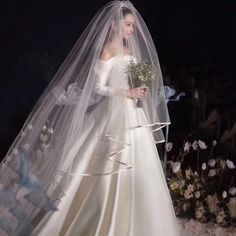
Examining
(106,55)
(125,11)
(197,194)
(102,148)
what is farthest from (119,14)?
(197,194)

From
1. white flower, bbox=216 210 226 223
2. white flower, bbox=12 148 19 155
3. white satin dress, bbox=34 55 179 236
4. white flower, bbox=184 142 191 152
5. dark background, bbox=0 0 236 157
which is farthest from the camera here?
dark background, bbox=0 0 236 157

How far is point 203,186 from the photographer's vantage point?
1896mm

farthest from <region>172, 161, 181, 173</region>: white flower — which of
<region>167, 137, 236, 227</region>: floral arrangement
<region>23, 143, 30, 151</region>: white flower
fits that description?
<region>23, 143, 30, 151</region>: white flower

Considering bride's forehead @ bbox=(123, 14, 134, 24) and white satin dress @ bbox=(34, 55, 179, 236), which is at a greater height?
bride's forehead @ bbox=(123, 14, 134, 24)

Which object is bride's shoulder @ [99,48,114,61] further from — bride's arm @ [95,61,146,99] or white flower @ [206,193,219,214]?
white flower @ [206,193,219,214]

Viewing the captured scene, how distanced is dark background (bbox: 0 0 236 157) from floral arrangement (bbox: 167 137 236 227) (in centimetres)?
18

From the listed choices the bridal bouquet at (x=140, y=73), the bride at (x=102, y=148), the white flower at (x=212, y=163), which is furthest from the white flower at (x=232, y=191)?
the bridal bouquet at (x=140, y=73)

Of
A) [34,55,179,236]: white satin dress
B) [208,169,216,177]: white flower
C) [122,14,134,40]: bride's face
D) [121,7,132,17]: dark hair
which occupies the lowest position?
[34,55,179,236]: white satin dress

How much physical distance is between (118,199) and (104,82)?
345 millimetres

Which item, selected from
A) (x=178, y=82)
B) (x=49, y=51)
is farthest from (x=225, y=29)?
(x=49, y=51)

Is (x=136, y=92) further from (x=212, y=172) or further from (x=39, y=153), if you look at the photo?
(x=212, y=172)

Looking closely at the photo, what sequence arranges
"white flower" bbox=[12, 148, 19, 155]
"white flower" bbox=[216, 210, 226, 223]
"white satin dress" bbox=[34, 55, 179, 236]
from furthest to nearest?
"white flower" bbox=[216, 210, 226, 223], "white flower" bbox=[12, 148, 19, 155], "white satin dress" bbox=[34, 55, 179, 236]

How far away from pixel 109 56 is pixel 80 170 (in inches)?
13.7

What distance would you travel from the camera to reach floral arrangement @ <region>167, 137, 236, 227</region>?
→ 182cm
